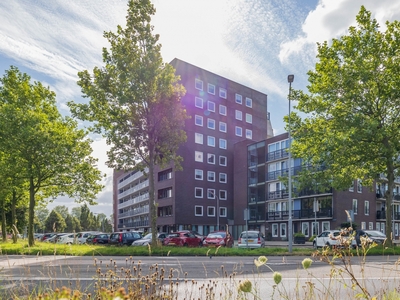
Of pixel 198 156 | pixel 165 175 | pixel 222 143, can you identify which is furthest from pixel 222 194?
pixel 165 175

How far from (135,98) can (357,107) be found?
12.8 meters

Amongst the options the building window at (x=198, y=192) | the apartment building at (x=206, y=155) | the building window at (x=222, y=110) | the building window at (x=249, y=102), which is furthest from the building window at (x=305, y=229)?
the building window at (x=249, y=102)

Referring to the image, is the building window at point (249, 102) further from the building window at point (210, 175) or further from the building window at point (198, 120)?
the building window at point (210, 175)

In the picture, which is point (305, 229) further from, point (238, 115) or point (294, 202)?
point (238, 115)

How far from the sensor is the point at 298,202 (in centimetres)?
5016

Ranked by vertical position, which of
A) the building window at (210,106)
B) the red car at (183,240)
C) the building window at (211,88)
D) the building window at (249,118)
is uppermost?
the building window at (211,88)

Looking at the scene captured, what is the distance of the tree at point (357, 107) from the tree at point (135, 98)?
8.50 metres

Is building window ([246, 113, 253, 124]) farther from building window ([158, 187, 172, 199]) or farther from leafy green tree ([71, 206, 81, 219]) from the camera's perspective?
leafy green tree ([71, 206, 81, 219])

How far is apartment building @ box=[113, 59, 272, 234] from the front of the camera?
55.3 m

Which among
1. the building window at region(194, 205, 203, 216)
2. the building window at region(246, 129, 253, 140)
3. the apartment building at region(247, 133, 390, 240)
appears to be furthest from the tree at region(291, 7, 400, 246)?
the building window at region(246, 129, 253, 140)

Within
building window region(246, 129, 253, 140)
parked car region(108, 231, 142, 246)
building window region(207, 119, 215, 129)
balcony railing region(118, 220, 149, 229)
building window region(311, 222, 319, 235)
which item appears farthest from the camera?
balcony railing region(118, 220, 149, 229)

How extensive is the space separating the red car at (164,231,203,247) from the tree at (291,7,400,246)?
527 inches

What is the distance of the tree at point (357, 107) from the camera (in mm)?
22219

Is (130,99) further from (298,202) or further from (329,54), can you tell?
(298,202)
